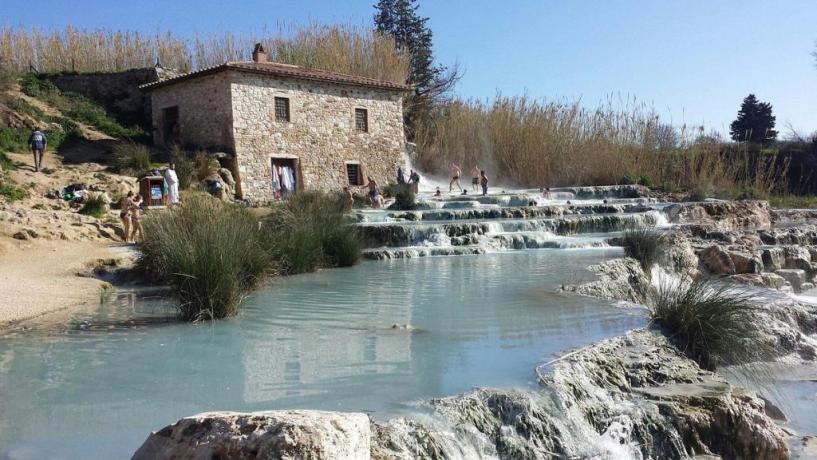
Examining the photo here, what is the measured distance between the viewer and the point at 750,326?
224 inches

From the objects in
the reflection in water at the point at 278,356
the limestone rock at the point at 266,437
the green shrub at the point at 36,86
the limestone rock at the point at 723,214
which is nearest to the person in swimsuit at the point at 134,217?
the reflection in water at the point at 278,356

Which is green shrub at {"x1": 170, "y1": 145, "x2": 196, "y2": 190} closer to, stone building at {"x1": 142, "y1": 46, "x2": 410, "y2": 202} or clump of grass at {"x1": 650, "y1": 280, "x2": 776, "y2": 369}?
stone building at {"x1": 142, "y1": 46, "x2": 410, "y2": 202}

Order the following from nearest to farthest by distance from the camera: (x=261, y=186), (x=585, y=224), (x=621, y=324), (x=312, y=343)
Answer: (x=312, y=343)
(x=621, y=324)
(x=585, y=224)
(x=261, y=186)

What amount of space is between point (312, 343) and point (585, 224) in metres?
10.9

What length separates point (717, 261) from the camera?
456 inches

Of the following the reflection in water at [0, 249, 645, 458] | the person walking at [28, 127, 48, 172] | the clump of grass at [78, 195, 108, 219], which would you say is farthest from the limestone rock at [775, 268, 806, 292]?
the person walking at [28, 127, 48, 172]

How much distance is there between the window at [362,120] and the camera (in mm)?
23891

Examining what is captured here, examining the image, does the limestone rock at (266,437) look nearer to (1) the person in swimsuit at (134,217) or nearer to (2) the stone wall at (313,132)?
(1) the person in swimsuit at (134,217)

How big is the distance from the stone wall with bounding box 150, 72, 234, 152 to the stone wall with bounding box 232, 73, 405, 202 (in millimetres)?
401

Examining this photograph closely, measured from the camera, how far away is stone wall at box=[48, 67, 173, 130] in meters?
24.4

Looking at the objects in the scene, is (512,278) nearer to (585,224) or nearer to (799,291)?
(799,291)

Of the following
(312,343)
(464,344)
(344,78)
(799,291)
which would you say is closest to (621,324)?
(464,344)

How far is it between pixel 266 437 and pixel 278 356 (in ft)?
10.4

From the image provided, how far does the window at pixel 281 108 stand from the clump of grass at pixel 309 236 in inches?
341
